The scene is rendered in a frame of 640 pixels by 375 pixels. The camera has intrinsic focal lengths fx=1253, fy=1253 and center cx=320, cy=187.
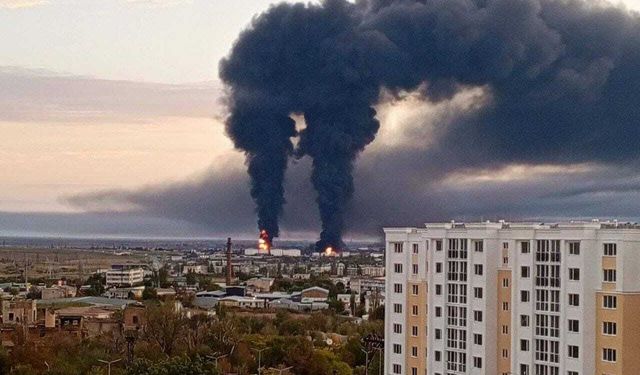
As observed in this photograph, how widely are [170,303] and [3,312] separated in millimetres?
A: 11501

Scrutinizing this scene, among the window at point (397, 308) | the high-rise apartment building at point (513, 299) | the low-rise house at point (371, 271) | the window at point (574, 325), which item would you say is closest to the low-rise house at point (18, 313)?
the window at point (397, 308)

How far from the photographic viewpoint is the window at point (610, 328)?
2194cm

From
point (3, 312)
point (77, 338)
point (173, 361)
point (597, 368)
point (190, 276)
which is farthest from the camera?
point (190, 276)

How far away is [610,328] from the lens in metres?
22.0

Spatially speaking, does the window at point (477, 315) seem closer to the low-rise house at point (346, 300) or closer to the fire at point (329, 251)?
the low-rise house at point (346, 300)

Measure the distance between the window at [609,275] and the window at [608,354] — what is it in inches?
47.7

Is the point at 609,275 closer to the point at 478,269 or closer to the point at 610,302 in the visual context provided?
the point at 610,302

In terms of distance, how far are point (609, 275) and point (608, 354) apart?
4.56 feet

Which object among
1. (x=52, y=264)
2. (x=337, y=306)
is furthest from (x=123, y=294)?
(x=52, y=264)

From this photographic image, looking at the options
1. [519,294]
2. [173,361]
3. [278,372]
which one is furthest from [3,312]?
[519,294]

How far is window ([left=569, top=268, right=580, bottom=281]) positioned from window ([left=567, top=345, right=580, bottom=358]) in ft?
3.97

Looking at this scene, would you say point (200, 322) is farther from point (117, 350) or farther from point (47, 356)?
point (47, 356)

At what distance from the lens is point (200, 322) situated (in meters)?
43.6

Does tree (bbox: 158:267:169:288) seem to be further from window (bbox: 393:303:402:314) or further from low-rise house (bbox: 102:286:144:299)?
window (bbox: 393:303:402:314)
